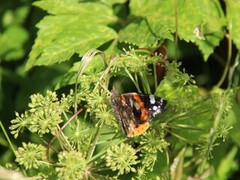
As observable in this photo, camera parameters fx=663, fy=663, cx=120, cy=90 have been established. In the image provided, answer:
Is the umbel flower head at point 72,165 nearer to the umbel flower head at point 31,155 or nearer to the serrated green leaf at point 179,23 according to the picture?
the umbel flower head at point 31,155

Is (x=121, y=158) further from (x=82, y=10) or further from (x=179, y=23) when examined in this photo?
(x=82, y=10)

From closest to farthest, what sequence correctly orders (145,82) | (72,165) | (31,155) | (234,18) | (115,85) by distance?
(72,165), (31,155), (145,82), (234,18), (115,85)

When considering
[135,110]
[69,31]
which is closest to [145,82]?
[135,110]

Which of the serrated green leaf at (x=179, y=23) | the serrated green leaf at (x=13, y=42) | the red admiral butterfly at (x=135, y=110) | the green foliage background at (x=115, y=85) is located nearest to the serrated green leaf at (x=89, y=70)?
the green foliage background at (x=115, y=85)

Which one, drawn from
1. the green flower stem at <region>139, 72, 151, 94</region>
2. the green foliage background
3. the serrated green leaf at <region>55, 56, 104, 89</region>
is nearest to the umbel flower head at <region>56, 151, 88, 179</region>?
the green foliage background

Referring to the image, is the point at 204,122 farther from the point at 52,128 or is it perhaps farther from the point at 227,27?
the point at 52,128

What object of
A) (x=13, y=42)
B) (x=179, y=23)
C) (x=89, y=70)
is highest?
(x=179, y=23)

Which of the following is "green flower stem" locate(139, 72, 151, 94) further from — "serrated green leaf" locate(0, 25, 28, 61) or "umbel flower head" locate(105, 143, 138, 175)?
"serrated green leaf" locate(0, 25, 28, 61)
